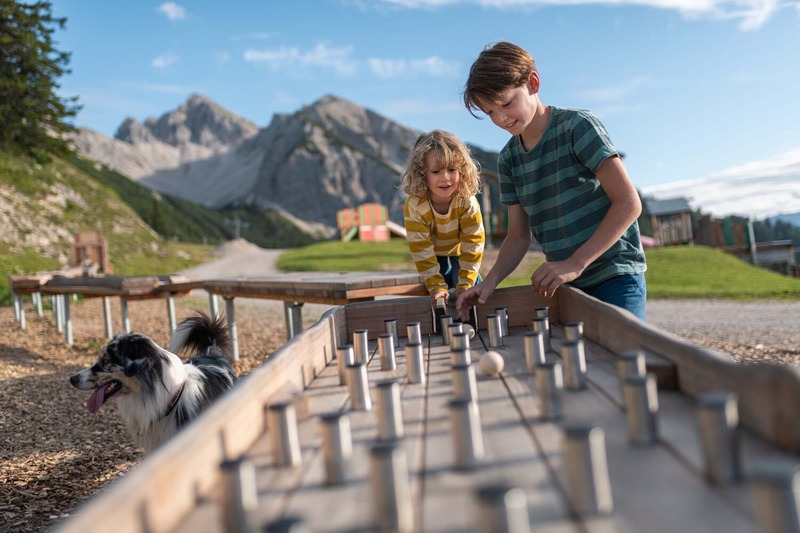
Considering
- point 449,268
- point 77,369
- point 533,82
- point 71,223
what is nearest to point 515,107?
point 533,82

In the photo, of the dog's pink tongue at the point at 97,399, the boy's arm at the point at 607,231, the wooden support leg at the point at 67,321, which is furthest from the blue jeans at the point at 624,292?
the wooden support leg at the point at 67,321

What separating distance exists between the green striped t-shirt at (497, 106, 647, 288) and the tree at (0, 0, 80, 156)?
2311 centimetres

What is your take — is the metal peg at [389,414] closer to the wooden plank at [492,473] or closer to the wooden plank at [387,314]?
the wooden plank at [492,473]

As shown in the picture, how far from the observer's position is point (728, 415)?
1.24 metres

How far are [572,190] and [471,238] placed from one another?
1.41m

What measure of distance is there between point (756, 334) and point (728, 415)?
37.9 feet

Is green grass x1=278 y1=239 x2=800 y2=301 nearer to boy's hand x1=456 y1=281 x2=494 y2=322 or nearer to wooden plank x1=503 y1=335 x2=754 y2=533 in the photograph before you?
boy's hand x1=456 y1=281 x2=494 y2=322

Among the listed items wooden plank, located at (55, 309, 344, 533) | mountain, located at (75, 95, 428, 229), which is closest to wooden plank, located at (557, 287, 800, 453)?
wooden plank, located at (55, 309, 344, 533)

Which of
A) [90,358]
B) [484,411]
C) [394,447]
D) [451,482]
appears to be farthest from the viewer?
[90,358]

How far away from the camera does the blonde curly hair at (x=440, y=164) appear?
4.81m

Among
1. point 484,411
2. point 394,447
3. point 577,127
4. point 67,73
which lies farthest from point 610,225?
point 67,73

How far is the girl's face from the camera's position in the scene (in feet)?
15.6

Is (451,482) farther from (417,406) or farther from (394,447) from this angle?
(417,406)

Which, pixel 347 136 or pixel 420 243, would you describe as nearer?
pixel 420 243
